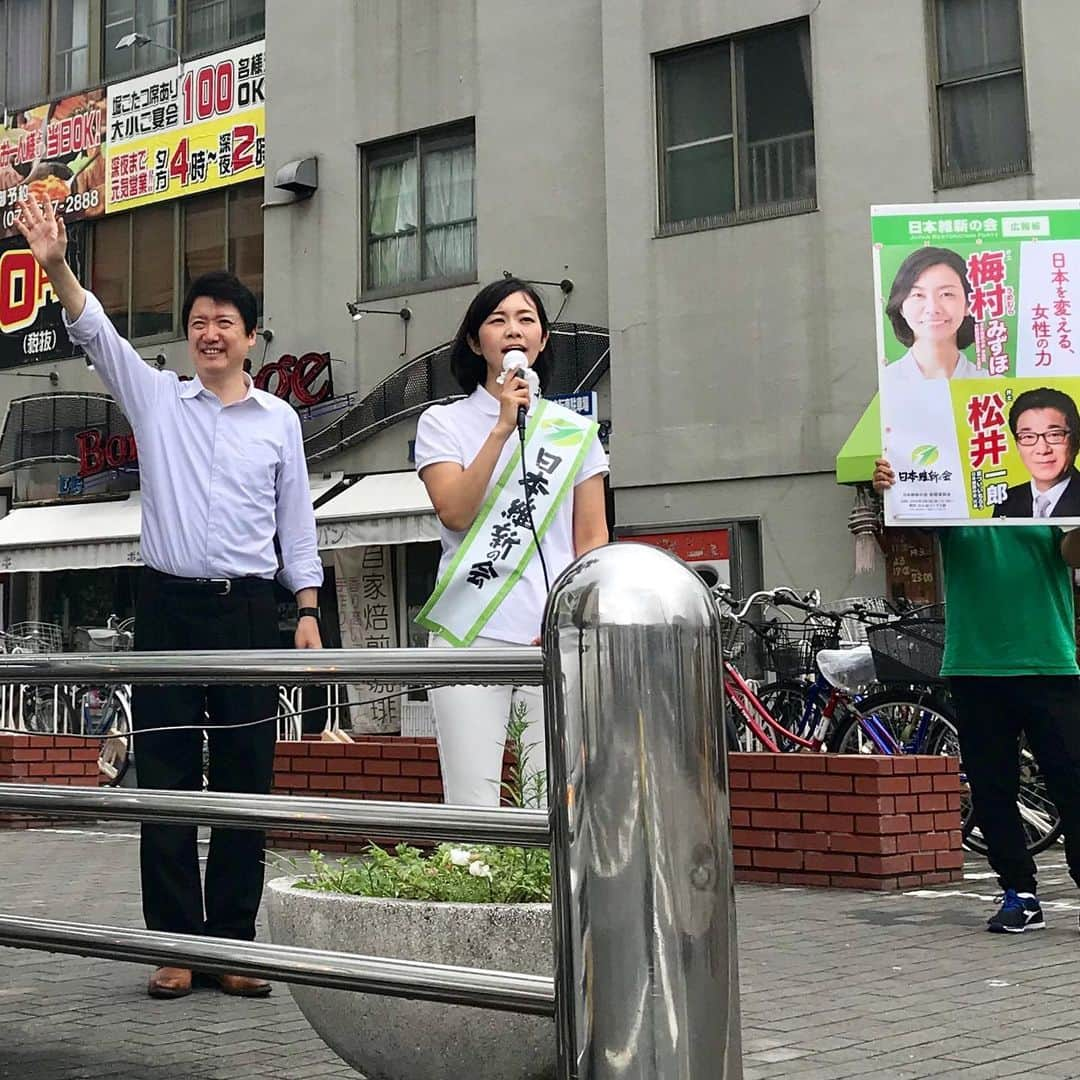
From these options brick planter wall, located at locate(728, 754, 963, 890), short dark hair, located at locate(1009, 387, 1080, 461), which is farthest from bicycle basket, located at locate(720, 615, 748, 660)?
short dark hair, located at locate(1009, 387, 1080, 461)

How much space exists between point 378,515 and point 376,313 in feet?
10.2

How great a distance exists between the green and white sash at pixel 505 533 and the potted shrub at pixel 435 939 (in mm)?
588

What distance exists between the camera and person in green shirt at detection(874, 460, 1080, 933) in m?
6.11

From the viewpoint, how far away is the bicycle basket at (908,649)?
27.9 feet

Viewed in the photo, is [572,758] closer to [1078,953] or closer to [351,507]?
[1078,953]

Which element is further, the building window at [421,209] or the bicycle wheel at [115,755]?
the building window at [421,209]

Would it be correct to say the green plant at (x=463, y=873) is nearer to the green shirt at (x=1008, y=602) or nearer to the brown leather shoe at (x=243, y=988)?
the brown leather shoe at (x=243, y=988)

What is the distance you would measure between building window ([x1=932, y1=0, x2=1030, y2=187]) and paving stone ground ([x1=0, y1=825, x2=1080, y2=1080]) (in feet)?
33.1

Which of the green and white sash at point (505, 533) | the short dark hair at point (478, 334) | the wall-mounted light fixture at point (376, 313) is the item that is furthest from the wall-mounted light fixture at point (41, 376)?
the green and white sash at point (505, 533)

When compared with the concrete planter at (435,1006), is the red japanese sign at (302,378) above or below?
above

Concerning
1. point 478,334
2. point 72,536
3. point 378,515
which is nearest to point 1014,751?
point 478,334

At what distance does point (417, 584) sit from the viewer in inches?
767

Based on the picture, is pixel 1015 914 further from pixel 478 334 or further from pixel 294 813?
pixel 294 813

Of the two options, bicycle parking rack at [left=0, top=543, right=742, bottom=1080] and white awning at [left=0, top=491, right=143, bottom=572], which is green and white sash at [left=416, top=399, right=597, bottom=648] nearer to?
bicycle parking rack at [left=0, top=543, right=742, bottom=1080]
